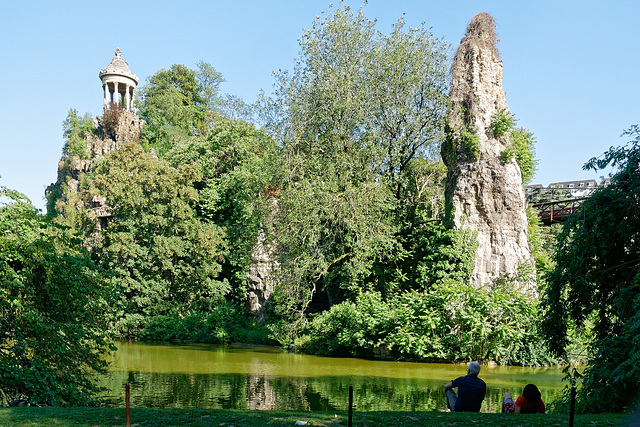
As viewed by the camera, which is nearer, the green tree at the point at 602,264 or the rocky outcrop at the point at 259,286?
the green tree at the point at 602,264

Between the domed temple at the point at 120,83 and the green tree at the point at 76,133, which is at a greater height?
the domed temple at the point at 120,83

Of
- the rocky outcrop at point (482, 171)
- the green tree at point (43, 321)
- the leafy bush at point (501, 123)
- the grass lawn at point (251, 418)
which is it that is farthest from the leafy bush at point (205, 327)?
the grass lawn at point (251, 418)

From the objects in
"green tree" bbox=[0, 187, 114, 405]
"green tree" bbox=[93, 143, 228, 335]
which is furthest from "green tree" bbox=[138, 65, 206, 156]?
"green tree" bbox=[0, 187, 114, 405]

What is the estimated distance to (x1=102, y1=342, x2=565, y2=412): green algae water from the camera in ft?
42.6

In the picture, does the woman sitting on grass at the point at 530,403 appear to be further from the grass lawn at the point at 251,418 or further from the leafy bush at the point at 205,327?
the leafy bush at the point at 205,327

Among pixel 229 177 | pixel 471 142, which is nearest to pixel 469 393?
pixel 471 142

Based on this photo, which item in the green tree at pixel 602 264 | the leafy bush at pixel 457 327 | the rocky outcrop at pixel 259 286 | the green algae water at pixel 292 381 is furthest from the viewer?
the rocky outcrop at pixel 259 286

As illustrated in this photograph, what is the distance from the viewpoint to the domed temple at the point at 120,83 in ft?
189

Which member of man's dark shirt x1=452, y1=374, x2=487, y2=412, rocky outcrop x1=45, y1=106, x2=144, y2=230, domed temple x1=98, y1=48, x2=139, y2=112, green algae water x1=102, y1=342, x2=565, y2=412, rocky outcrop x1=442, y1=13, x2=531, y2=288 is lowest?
green algae water x1=102, y1=342, x2=565, y2=412

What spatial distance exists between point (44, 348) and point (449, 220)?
17335 mm

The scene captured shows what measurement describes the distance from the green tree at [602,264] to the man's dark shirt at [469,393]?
2.07m

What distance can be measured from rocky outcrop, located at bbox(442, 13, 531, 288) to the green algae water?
5381 mm

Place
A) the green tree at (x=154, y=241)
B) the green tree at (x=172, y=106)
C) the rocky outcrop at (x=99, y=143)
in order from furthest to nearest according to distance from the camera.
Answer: the green tree at (x=172, y=106) → the rocky outcrop at (x=99, y=143) → the green tree at (x=154, y=241)

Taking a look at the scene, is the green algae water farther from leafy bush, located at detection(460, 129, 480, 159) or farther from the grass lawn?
leafy bush, located at detection(460, 129, 480, 159)
